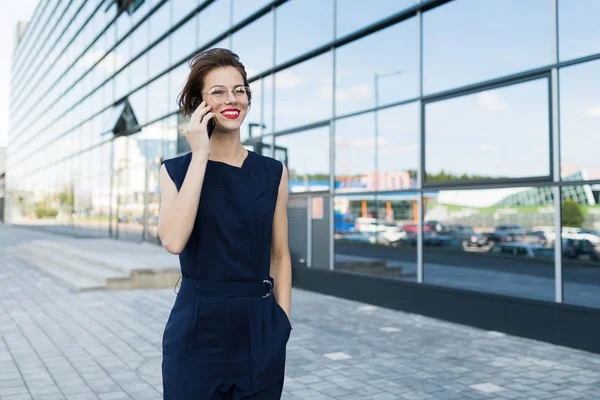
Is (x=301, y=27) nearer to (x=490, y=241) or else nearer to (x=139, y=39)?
(x=139, y=39)

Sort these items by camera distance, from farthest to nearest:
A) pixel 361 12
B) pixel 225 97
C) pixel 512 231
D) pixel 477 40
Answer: pixel 512 231
pixel 361 12
pixel 477 40
pixel 225 97

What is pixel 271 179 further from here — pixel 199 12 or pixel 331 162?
pixel 199 12

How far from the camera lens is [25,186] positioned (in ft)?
137

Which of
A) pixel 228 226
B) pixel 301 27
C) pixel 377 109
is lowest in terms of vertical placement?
pixel 228 226

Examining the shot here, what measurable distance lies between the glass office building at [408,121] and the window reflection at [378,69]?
0.03m

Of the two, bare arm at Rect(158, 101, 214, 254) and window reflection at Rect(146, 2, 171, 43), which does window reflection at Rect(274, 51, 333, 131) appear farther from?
bare arm at Rect(158, 101, 214, 254)

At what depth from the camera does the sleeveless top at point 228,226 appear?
1519 millimetres

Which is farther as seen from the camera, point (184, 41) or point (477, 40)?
point (184, 41)

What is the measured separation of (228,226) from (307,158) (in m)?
9.07

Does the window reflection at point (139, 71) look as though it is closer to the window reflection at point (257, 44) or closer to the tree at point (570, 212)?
the window reflection at point (257, 44)

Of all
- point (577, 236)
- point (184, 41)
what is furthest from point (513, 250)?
point (577, 236)

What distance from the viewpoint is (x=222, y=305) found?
1.52 meters

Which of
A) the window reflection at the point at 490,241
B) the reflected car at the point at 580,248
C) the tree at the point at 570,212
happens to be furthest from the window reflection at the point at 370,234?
the tree at the point at 570,212

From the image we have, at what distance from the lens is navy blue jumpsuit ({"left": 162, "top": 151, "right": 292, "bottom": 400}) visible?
1.52 meters
